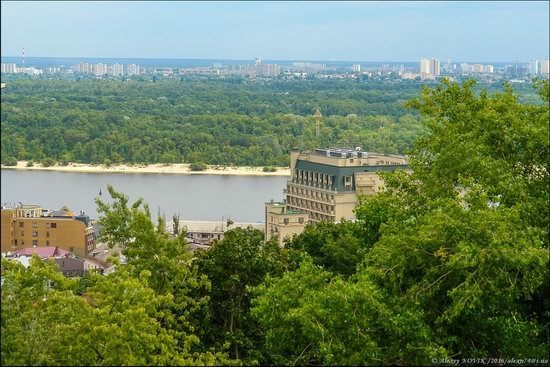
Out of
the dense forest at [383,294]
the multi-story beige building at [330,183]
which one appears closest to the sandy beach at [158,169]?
the multi-story beige building at [330,183]

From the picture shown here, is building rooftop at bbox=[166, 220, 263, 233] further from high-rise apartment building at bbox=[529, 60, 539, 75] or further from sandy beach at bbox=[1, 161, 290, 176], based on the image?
high-rise apartment building at bbox=[529, 60, 539, 75]

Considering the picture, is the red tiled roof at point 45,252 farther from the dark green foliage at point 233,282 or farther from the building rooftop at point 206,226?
the dark green foliage at point 233,282

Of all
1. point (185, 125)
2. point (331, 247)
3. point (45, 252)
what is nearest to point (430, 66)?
point (185, 125)

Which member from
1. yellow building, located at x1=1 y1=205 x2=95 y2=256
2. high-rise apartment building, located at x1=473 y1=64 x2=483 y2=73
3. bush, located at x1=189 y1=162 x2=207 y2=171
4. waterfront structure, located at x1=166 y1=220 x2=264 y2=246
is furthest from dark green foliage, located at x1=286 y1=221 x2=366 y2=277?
high-rise apartment building, located at x1=473 y1=64 x2=483 y2=73

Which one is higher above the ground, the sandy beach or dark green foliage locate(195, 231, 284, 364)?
dark green foliage locate(195, 231, 284, 364)

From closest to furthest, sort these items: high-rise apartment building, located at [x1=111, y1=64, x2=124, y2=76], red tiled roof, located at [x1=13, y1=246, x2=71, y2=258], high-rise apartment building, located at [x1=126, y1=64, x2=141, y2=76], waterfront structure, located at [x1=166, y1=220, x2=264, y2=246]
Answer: red tiled roof, located at [x1=13, y1=246, x2=71, y2=258]
waterfront structure, located at [x1=166, y1=220, x2=264, y2=246]
high-rise apartment building, located at [x1=111, y1=64, x2=124, y2=76]
high-rise apartment building, located at [x1=126, y1=64, x2=141, y2=76]
